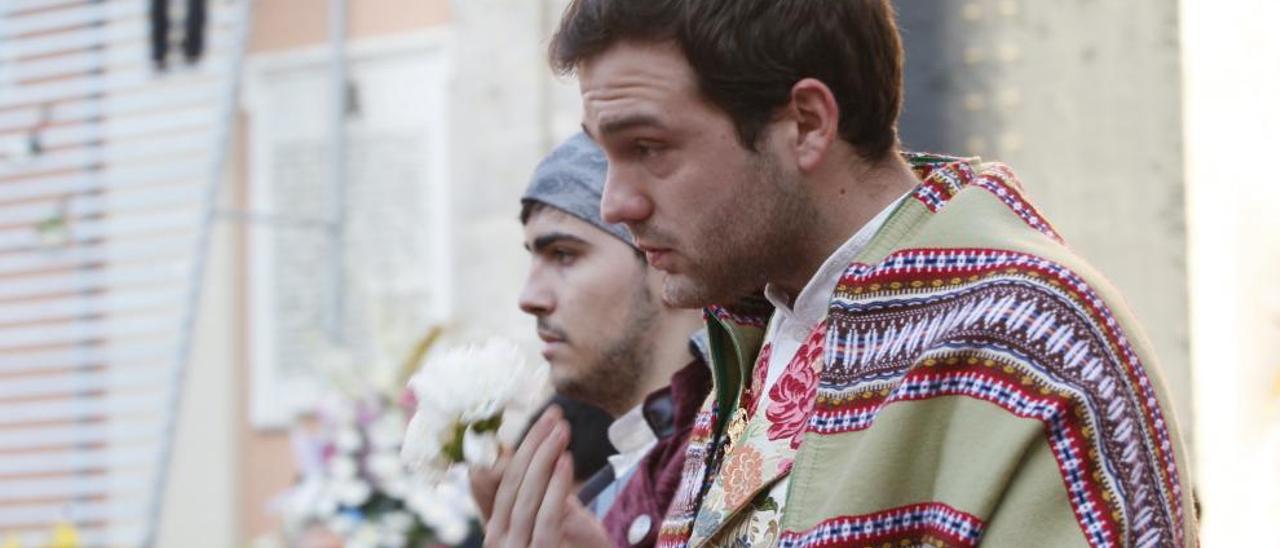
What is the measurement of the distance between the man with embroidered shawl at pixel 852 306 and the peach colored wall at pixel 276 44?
6713 mm

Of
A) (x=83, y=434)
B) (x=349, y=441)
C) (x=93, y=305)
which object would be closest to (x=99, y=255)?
(x=93, y=305)

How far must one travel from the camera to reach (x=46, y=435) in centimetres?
876

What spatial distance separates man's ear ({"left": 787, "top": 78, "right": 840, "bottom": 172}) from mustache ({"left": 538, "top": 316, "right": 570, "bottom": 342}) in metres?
1.19

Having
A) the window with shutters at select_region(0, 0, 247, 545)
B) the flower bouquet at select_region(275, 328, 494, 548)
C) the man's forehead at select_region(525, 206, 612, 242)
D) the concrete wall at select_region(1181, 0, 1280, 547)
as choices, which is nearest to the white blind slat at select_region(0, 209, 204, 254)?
the window with shutters at select_region(0, 0, 247, 545)

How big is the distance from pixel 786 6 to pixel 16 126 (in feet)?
24.6

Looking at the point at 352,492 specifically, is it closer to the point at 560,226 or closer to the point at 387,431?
the point at 387,431

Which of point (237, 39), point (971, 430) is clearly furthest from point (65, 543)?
point (971, 430)

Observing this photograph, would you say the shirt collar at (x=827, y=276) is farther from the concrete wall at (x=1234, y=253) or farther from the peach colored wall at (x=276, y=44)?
the peach colored wall at (x=276, y=44)

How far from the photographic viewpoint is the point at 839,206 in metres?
2.13

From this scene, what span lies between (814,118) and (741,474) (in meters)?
0.41

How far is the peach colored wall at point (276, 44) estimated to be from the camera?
8.95m

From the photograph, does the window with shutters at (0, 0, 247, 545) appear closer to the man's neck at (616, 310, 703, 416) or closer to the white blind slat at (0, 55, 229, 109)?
the white blind slat at (0, 55, 229, 109)

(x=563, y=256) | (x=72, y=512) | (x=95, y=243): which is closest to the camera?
(x=563, y=256)

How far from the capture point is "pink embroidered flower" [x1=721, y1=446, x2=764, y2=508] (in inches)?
84.1
